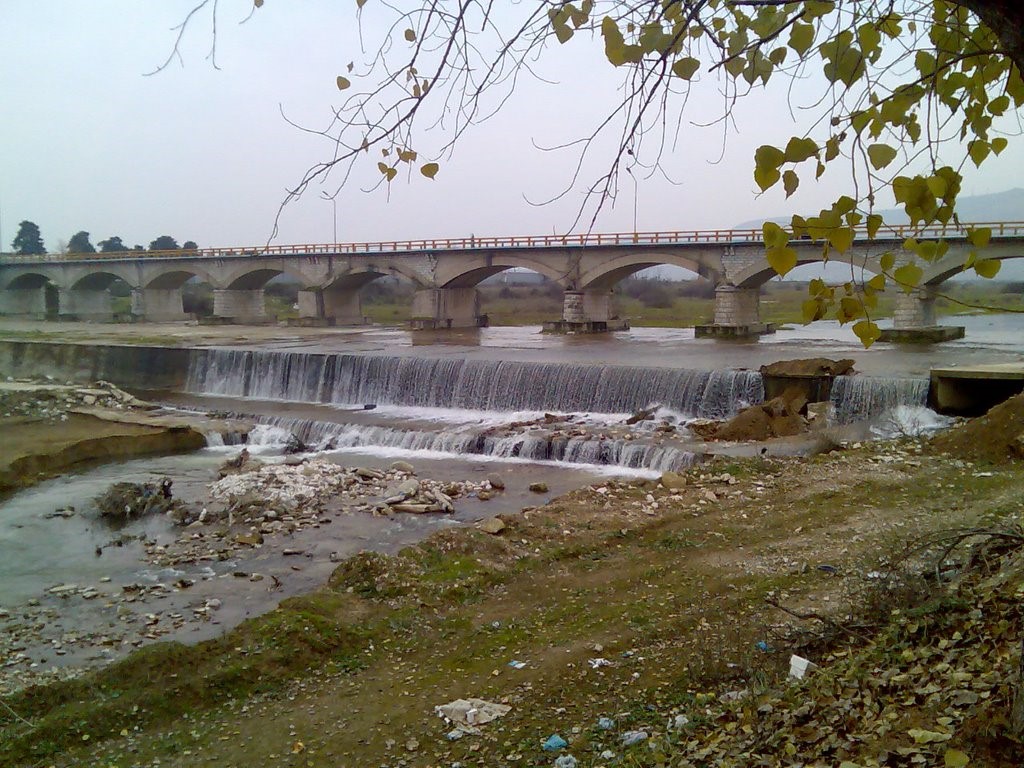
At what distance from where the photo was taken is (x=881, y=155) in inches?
90.9

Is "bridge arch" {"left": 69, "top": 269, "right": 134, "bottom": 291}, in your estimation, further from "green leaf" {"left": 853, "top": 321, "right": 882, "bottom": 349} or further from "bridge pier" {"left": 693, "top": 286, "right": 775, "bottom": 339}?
"green leaf" {"left": 853, "top": 321, "right": 882, "bottom": 349}

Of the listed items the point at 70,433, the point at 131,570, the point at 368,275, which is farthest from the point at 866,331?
the point at 368,275

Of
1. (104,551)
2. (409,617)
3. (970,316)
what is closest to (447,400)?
(104,551)

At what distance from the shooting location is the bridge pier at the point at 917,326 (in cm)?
2477

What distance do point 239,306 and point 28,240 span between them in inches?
970

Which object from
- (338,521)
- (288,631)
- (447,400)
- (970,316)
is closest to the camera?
(288,631)

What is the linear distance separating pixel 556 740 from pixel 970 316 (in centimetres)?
4125

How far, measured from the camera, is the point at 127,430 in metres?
15.8

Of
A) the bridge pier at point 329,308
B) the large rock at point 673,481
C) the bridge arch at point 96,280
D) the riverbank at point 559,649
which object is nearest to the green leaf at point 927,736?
the riverbank at point 559,649

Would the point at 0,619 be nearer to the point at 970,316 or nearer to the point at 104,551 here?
the point at 104,551

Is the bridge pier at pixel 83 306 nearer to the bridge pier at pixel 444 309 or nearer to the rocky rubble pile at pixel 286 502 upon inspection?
the bridge pier at pixel 444 309

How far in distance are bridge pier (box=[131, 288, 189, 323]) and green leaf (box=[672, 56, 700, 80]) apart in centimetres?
4816

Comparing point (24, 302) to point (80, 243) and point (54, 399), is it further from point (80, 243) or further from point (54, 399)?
point (54, 399)

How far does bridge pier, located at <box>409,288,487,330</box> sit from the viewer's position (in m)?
36.5
